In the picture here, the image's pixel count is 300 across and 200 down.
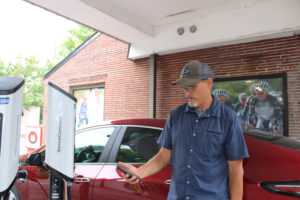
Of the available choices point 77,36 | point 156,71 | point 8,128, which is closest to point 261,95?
point 156,71

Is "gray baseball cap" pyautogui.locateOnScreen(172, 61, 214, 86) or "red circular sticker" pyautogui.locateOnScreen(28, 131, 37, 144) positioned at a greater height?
"gray baseball cap" pyautogui.locateOnScreen(172, 61, 214, 86)

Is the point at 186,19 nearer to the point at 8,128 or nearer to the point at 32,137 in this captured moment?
the point at 8,128

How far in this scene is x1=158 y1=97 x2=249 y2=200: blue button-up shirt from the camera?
1.69m

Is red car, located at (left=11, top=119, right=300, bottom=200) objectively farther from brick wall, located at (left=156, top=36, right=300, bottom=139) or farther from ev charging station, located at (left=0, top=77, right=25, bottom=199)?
brick wall, located at (left=156, top=36, right=300, bottom=139)

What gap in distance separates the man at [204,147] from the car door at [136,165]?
1.54 feet

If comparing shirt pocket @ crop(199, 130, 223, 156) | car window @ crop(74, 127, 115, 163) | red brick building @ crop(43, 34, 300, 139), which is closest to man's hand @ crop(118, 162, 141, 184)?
shirt pocket @ crop(199, 130, 223, 156)

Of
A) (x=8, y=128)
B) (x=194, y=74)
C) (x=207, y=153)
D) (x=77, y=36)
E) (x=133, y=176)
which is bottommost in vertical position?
(x=133, y=176)

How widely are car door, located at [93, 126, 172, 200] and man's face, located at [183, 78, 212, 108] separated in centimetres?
83

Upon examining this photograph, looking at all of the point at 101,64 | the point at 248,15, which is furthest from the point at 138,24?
the point at 101,64

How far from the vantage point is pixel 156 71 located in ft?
24.7

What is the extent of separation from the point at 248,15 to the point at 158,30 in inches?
94.0

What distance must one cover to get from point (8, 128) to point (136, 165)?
1.27 metres

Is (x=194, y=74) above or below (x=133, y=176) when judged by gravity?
above

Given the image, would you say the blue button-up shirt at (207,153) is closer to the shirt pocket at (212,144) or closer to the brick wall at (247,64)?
the shirt pocket at (212,144)
